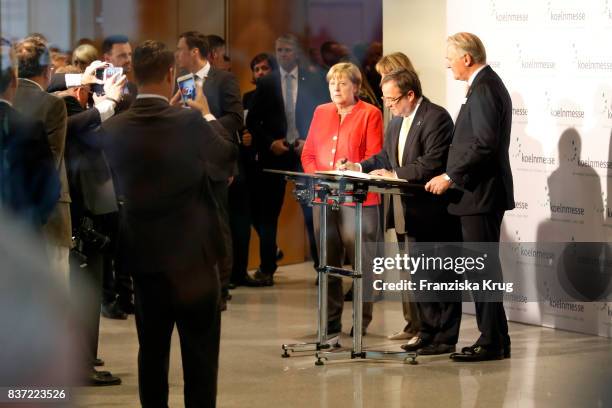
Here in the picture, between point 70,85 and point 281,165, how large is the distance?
328cm

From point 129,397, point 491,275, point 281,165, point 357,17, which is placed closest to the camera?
point 129,397

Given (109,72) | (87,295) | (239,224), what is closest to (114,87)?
(109,72)

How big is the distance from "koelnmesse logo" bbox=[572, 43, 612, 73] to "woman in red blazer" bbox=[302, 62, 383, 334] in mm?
1215

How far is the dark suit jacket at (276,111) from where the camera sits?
8.38 m

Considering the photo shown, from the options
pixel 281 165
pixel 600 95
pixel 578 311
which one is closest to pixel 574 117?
pixel 600 95

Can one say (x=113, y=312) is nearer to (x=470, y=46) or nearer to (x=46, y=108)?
(x=46, y=108)

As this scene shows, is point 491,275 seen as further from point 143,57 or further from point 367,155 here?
point 143,57

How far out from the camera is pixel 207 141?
3.94m

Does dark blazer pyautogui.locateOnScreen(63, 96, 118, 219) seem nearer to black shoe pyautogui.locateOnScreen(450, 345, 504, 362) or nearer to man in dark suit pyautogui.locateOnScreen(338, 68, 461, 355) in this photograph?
man in dark suit pyautogui.locateOnScreen(338, 68, 461, 355)

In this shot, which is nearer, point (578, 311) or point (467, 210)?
point (467, 210)

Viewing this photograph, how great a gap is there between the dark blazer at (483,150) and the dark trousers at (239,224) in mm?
2829

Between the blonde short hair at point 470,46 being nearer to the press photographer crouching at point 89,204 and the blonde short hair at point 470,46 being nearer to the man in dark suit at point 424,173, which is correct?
the man in dark suit at point 424,173

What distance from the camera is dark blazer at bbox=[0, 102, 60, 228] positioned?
395cm

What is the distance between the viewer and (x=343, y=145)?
6.39 meters
